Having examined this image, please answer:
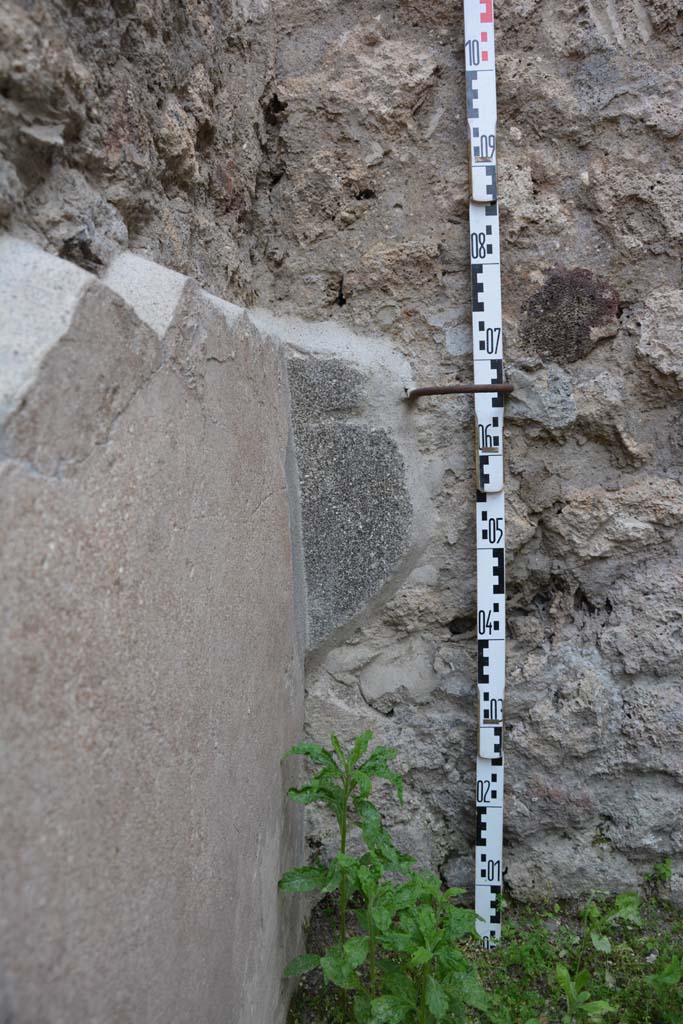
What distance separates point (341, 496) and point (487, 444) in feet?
1.13

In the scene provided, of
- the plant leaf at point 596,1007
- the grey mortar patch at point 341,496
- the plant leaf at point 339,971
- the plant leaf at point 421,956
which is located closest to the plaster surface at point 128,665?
the plant leaf at point 339,971

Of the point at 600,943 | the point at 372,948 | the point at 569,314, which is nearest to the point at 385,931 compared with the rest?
the point at 372,948

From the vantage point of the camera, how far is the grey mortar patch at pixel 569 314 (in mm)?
1628

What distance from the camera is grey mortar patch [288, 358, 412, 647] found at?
1.61 meters

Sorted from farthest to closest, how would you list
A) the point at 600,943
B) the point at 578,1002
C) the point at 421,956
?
the point at 600,943 < the point at 578,1002 < the point at 421,956

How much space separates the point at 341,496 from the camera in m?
1.64

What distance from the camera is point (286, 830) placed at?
4.77 feet

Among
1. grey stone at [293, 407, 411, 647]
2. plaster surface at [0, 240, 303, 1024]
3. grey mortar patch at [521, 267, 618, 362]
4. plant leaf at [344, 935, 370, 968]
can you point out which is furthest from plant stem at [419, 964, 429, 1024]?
grey mortar patch at [521, 267, 618, 362]

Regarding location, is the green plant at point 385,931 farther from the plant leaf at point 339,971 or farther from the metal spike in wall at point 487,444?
the metal spike in wall at point 487,444

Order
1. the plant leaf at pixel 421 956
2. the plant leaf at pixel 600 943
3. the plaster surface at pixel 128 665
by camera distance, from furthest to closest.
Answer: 1. the plant leaf at pixel 600 943
2. the plant leaf at pixel 421 956
3. the plaster surface at pixel 128 665

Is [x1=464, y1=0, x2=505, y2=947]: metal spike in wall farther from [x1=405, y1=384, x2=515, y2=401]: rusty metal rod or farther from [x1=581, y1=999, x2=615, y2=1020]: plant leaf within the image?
[x1=581, y1=999, x2=615, y2=1020]: plant leaf

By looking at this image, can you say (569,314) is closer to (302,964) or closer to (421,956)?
(421,956)

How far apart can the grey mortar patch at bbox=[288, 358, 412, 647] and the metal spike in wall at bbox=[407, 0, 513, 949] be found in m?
0.15

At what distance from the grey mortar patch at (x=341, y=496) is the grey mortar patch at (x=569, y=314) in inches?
15.7
